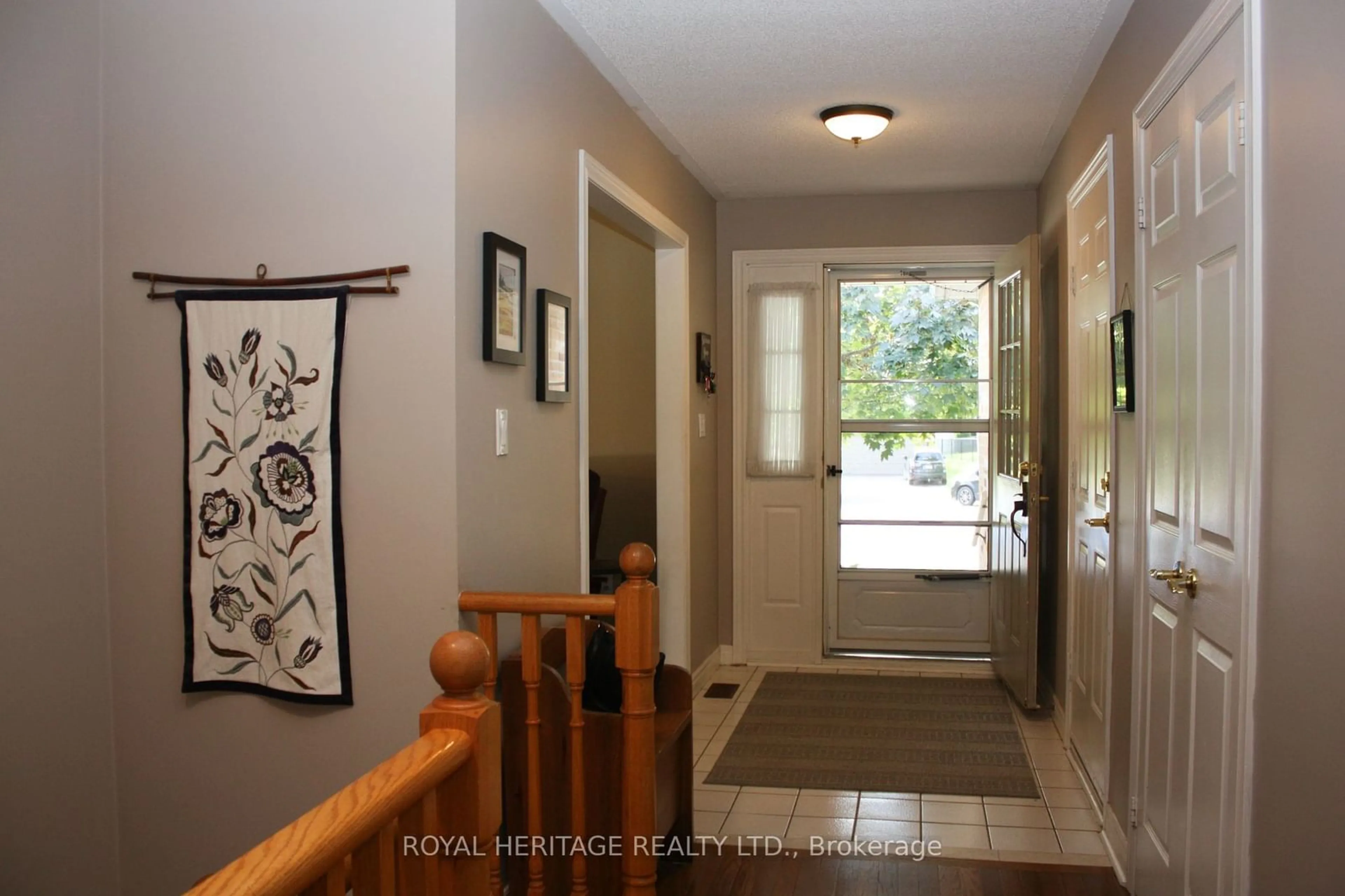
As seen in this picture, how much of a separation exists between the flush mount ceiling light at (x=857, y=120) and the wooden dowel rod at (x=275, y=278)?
6.96 ft

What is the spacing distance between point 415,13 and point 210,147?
625mm

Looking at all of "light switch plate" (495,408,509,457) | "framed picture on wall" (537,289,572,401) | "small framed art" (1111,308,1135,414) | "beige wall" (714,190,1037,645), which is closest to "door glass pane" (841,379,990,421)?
"beige wall" (714,190,1037,645)

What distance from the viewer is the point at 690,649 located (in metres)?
5.18

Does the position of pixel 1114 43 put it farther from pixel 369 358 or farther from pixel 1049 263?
pixel 369 358

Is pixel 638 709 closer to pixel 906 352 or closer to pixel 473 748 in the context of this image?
pixel 473 748

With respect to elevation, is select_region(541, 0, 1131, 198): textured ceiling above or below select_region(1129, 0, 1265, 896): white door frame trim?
above

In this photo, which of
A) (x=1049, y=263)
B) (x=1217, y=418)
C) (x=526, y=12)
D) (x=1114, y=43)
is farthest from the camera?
(x=1049, y=263)

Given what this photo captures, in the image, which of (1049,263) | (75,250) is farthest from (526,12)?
(1049,263)

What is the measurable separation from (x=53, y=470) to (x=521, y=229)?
131 cm

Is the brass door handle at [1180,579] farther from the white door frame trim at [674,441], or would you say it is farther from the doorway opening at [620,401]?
the doorway opening at [620,401]

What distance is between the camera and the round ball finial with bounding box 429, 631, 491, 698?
1397 mm

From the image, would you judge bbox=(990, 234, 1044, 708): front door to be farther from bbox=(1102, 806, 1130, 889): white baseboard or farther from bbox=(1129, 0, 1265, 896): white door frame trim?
bbox=(1129, 0, 1265, 896): white door frame trim

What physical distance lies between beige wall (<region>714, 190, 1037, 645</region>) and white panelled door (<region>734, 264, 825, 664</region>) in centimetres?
10

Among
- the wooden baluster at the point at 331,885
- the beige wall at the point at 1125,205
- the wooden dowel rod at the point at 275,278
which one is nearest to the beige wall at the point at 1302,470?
the beige wall at the point at 1125,205
